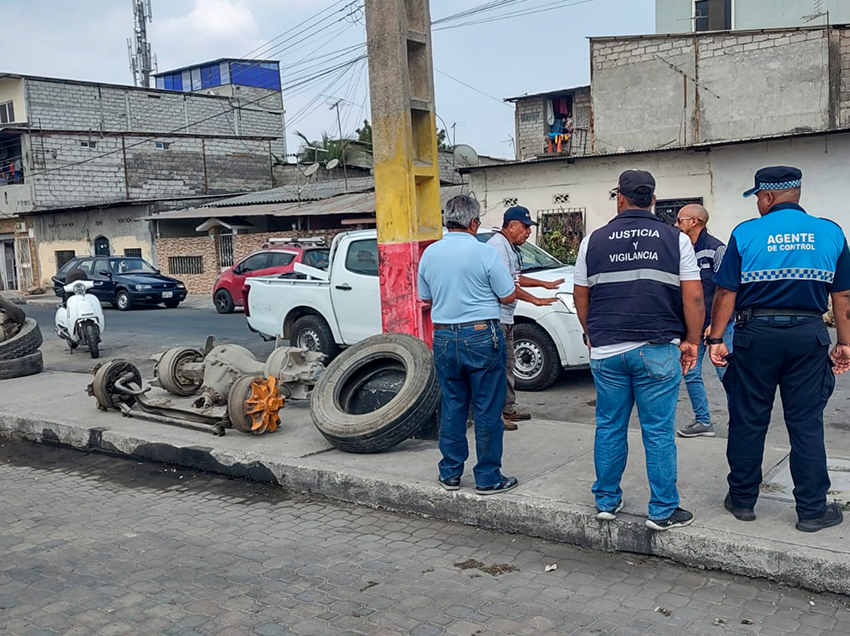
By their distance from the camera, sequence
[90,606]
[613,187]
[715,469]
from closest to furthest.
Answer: [90,606] < [715,469] < [613,187]

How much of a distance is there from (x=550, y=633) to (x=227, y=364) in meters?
4.75

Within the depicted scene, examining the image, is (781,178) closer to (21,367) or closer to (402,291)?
(402,291)

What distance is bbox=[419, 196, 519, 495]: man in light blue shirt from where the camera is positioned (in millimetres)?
5152

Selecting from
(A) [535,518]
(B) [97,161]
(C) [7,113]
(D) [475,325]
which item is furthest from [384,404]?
(C) [7,113]

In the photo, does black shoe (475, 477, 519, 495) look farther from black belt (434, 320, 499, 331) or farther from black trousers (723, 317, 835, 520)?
black trousers (723, 317, 835, 520)

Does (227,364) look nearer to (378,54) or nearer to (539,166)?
(378,54)

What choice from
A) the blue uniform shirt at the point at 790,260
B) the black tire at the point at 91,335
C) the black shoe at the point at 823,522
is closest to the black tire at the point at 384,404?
the blue uniform shirt at the point at 790,260

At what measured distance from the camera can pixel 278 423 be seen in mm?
7301

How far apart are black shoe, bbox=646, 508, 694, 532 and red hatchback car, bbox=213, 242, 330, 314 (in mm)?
14779

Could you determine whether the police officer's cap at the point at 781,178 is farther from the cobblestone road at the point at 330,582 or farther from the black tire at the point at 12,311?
the black tire at the point at 12,311

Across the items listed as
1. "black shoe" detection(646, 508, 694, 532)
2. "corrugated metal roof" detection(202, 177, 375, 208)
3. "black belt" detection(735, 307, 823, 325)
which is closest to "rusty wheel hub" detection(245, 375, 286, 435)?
"black shoe" detection(646, 508, 694, 532)

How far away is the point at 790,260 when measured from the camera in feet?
13.9

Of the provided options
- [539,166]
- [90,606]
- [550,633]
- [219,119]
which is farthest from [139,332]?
[219,119]

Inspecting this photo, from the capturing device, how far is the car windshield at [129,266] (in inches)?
997
